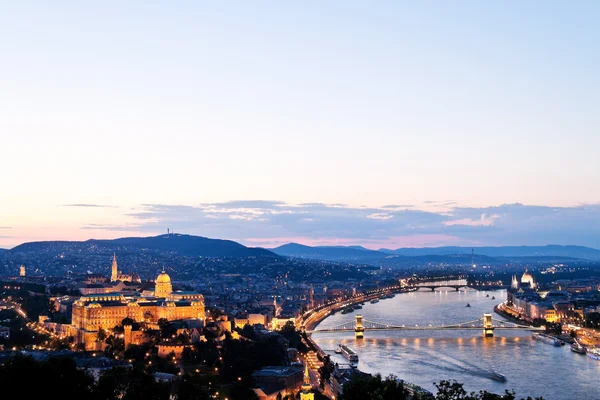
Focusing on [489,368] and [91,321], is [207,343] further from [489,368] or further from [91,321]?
[489,368]

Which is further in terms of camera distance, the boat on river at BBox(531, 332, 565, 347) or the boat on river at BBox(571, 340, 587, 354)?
the boat on river at BBox(531, 332, 565, 347)

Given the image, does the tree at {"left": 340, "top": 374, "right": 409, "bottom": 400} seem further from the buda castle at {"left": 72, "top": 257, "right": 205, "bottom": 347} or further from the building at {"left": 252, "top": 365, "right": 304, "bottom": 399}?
the buda castle at {"left": 72, "top": 257, "right": 205, "bottom": 347}

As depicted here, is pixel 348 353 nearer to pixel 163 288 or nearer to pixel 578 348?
pixel 163 288

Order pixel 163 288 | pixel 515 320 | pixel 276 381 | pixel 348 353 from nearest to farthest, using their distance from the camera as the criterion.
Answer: pixel 276 381, pixel 348 353, pixel 163 288, pixel 515 320

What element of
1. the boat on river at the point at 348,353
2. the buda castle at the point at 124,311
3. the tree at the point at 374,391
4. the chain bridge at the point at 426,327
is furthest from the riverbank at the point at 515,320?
the tree at the point at 374,391

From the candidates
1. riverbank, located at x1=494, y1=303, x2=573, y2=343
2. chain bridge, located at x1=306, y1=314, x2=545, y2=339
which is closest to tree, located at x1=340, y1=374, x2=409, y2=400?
chain bridge, located at x1=306, y1=314, x2=545, y2=339

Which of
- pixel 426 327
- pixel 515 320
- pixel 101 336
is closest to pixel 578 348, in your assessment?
pixel 426 327

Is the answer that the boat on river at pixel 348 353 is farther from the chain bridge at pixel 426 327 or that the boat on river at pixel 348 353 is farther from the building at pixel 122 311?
the building at pixel 122 311
